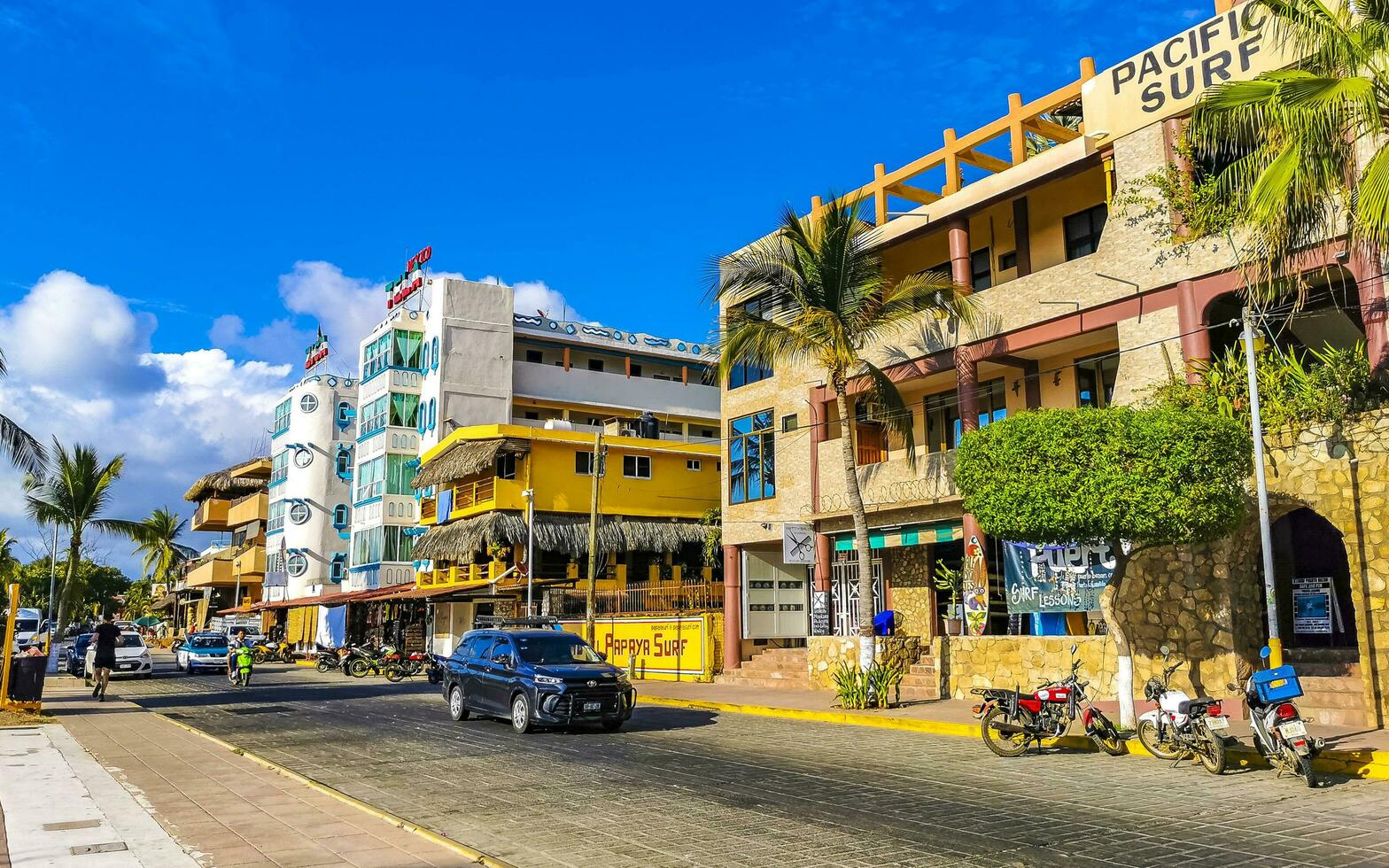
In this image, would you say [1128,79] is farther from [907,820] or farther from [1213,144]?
[907,820]

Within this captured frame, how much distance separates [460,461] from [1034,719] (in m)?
30.2

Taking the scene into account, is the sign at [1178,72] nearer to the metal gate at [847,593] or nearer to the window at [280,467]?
the metal gate at [847,593]

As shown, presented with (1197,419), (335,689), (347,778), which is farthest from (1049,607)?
(335,689)

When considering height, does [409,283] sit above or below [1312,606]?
above

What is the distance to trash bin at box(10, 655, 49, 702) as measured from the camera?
19875mm

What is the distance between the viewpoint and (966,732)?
17.1 meters

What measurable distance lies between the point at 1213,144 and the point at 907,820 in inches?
398

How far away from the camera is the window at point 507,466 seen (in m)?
40.8

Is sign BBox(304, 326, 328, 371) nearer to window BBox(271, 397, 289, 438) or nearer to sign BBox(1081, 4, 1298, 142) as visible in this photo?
window BBox(271, 397, 289, 438)

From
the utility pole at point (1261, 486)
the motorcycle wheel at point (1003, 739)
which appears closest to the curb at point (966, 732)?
the motorcycle wheel at point (1003, 739)

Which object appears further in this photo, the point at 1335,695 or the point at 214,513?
the point at 214,513

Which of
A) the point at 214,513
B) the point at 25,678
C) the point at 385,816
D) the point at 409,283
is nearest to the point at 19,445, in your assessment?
the point at 25,678

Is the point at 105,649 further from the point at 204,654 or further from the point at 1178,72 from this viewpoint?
the point at 1178,72

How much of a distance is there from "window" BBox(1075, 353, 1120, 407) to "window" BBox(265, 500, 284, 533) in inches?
1982
